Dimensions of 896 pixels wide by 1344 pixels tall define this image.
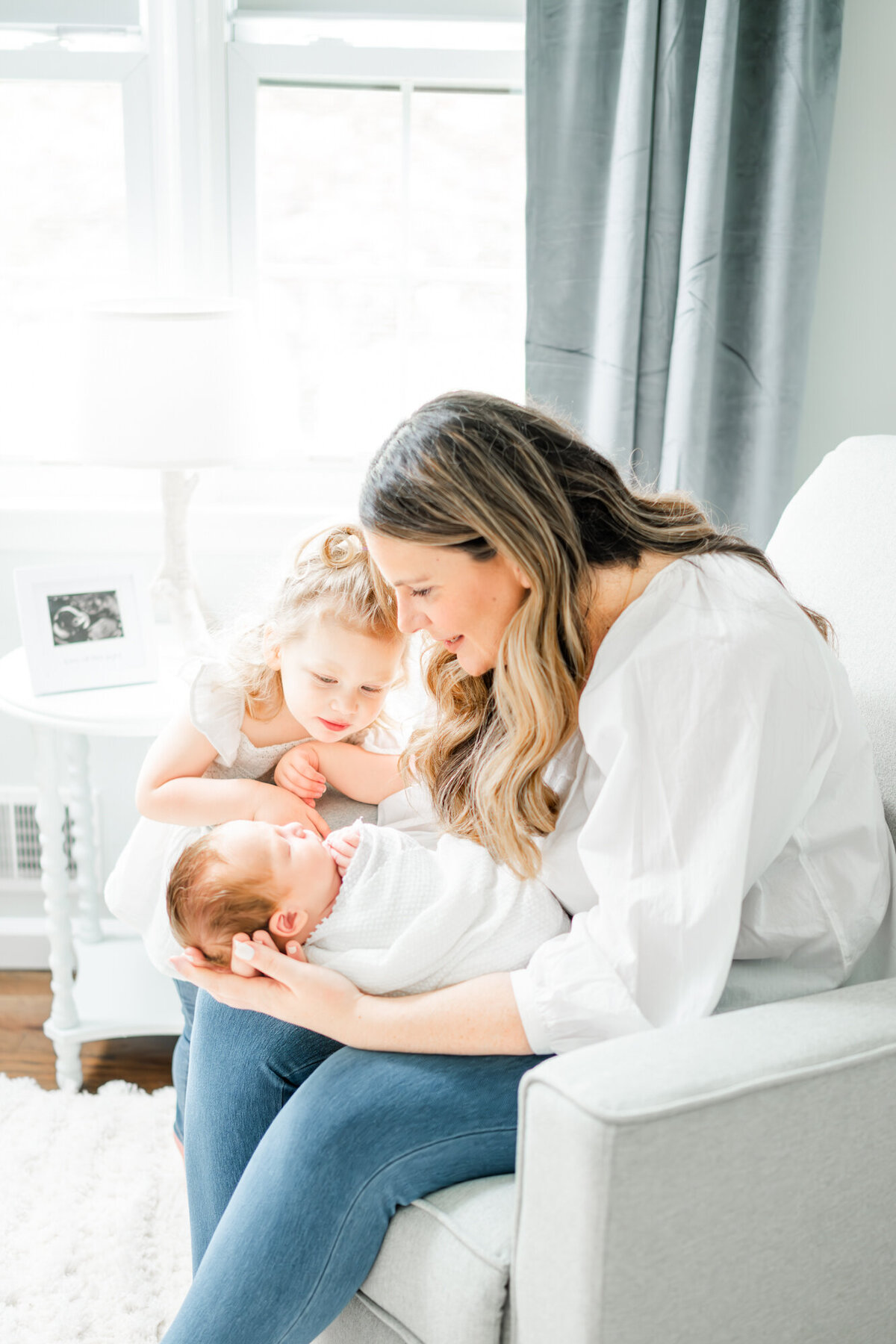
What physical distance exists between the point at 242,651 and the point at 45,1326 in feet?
2.94

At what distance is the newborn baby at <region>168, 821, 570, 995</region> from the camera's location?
1.22m

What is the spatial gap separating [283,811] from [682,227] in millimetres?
1196

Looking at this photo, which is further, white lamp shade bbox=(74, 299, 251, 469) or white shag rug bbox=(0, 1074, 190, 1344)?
white lamp shade bbox=(74, 299, 251, 469)

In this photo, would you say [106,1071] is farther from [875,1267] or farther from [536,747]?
[875,1267]

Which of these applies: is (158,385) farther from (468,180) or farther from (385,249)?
(468,180)

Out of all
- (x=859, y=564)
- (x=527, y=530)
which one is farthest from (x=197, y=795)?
(x=859, y=564)

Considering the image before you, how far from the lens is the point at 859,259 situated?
211cm

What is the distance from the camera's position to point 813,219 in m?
1.94

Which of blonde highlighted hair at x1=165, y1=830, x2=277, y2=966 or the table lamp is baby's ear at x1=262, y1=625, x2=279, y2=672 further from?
the table lamp

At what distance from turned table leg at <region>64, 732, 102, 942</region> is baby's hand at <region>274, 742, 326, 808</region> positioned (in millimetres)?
637

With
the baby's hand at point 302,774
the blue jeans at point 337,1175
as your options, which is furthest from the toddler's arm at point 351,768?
the blue jeans at point 337,1175

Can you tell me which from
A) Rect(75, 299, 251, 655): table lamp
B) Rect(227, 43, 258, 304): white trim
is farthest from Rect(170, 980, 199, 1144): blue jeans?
Rect(227, 43, 258, 304): white trim

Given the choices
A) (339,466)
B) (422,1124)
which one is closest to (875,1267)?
(422,1124)

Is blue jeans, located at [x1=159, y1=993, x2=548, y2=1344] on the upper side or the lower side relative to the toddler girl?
lower
